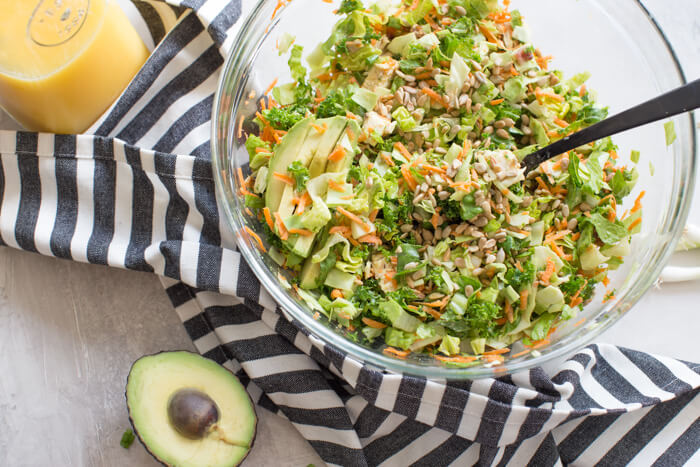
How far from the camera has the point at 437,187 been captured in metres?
1.81

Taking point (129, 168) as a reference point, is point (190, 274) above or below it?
below

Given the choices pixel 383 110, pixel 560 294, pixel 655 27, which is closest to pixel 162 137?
pixel 383 110

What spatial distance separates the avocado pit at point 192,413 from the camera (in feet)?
6.38

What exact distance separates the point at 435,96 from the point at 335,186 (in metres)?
0.50

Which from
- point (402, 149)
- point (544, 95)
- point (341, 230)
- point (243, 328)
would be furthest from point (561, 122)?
point (243, 328)

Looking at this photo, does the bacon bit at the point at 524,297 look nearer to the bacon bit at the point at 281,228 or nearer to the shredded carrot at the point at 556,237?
the shredded carrot at the point at 556,237

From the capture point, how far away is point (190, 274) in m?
2.08

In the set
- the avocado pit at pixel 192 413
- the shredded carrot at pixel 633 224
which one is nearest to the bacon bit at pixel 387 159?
the shredded carrot at pixel 633 224

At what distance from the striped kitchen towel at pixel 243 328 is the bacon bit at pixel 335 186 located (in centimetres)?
56

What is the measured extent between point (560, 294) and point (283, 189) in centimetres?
99

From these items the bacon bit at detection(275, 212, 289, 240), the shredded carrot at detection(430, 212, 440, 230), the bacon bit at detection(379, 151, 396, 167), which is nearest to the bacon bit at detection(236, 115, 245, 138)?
the bacon bit at detection(275, 212, 289, 240)

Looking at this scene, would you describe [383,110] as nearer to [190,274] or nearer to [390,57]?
[390,57]

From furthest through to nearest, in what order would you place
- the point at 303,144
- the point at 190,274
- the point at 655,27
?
the point at 190,274
the point at 655,27
the point at 303,144

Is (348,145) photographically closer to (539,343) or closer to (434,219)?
(434,219)
